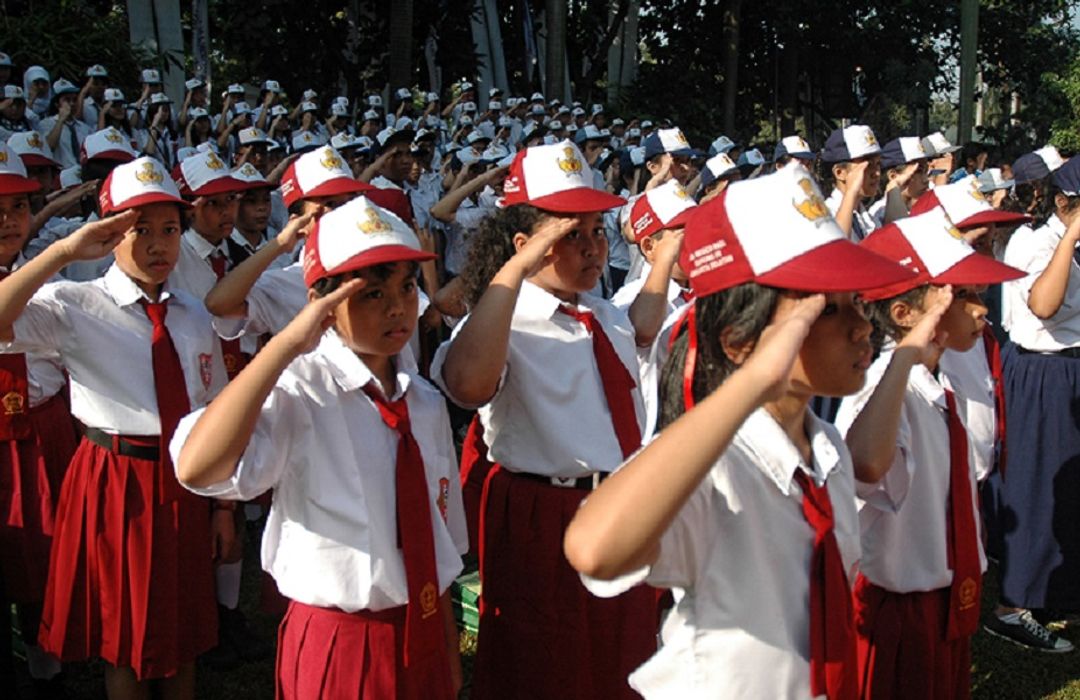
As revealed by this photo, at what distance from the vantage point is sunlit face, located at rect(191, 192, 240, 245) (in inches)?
200

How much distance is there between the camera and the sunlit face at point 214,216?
16.6 ft

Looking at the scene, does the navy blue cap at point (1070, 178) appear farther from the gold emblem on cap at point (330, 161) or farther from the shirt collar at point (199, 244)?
the shirt collar at point (199, 244)

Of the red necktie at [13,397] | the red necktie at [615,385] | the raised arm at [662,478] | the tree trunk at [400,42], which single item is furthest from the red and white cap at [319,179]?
the tree trunk at [400,42]

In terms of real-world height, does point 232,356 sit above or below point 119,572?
above

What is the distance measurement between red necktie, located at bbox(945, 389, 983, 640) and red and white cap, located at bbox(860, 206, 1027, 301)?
1.18ft

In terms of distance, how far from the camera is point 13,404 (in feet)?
13.6

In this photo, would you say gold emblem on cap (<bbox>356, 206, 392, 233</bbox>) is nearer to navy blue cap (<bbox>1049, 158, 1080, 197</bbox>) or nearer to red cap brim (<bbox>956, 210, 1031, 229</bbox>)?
red cap brim (<bbox>956, 210, 1031, 229</bbox>)

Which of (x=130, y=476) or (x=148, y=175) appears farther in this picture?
(x=148, y=175)

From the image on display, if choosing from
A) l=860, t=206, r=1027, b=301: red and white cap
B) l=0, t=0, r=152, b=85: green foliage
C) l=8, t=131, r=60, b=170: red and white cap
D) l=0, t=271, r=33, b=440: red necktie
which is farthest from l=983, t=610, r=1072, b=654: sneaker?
l=0, t=0, r=152, b=85: green foliage

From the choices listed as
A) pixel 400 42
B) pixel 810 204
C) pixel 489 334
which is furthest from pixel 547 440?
pixel 400 42

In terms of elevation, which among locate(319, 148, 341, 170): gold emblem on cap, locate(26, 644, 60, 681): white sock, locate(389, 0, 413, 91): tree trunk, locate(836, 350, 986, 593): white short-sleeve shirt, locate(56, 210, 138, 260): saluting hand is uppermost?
locate(389, 0, 413, 91): tree trunk

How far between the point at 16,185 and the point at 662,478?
130 inches

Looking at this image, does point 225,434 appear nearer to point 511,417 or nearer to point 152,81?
point 511,417

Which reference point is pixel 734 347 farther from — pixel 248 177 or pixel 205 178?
pixel 248 177
